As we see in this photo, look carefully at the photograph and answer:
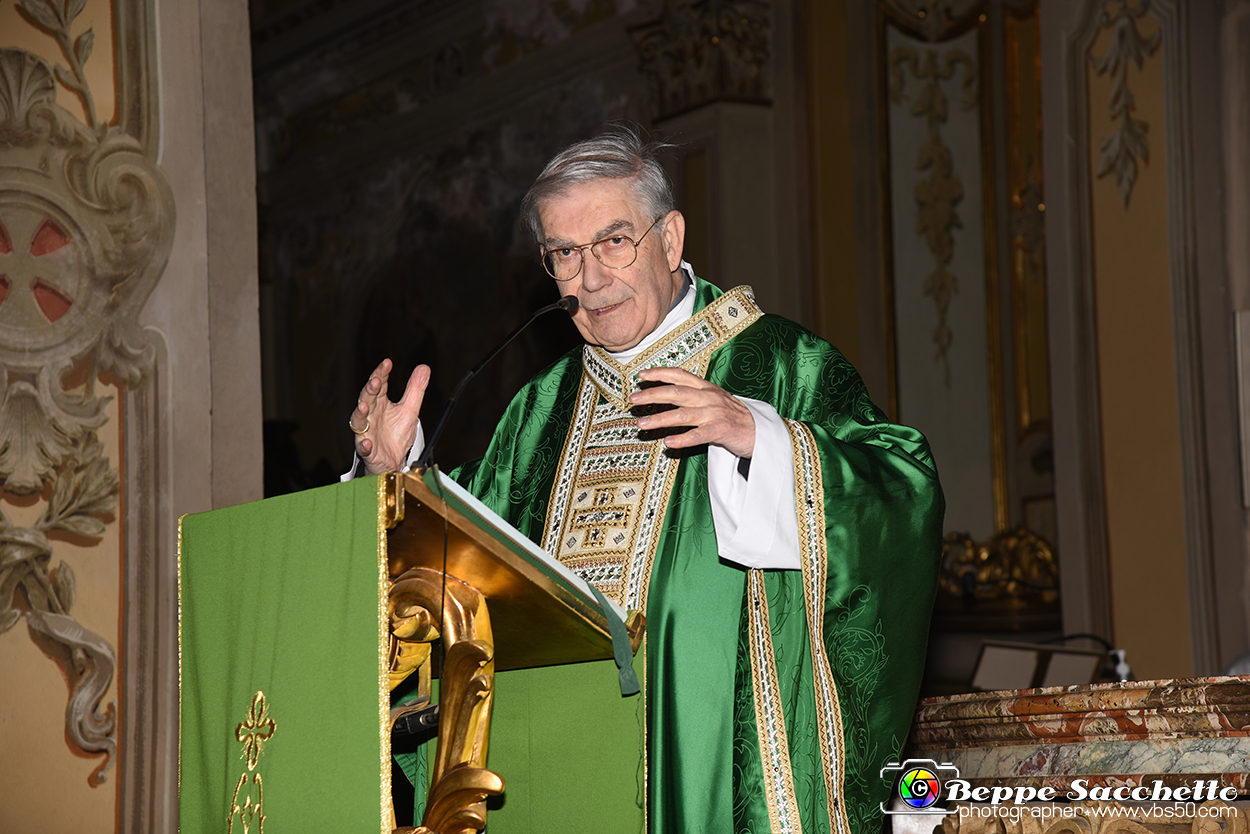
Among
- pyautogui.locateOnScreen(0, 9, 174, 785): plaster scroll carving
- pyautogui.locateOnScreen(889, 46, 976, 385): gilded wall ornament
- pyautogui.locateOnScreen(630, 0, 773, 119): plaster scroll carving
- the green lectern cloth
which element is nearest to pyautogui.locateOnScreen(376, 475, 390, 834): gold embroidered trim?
the green lectern cloth

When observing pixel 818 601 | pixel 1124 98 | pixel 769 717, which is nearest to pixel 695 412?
pixel 818 601

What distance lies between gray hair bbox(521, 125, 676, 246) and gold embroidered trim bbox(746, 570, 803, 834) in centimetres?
69

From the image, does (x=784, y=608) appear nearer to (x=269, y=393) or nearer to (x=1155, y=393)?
(x=1155, y=393)

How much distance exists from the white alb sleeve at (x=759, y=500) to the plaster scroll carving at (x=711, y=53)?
4758mm

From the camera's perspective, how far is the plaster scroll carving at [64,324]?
9.43 feet

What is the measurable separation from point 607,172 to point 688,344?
355 millimetres

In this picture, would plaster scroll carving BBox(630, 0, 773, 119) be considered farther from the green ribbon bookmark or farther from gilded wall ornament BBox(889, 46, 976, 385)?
the green ribbon bookmark

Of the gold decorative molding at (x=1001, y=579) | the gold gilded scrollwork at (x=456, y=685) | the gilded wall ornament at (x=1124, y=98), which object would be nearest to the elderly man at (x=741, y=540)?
the gold gilded scrollwork at (x=456, y=685)

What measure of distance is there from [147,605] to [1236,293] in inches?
128

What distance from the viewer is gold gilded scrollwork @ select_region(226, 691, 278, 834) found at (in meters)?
1.78

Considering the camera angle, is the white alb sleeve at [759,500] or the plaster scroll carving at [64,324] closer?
the white alb sleeve at [759,500]

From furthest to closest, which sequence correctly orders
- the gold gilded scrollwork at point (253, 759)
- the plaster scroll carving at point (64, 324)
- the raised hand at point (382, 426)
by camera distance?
the plaster scroll carving at point (64, 324) < the raised hand at point (382, 426) < the gold gilded scrollwork at point (253, 759)

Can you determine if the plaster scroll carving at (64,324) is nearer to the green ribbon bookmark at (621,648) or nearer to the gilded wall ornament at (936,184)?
the green ribbon bookmark at (621,648)

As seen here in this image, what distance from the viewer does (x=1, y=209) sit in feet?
9.46
